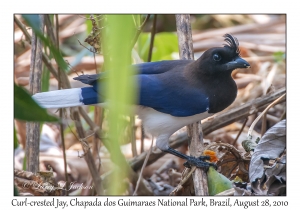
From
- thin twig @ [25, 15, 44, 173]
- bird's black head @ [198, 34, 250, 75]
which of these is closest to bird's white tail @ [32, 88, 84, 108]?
thin twig @ [25, 15, 44, 173]

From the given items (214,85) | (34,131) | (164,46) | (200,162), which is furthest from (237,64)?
(164,46)

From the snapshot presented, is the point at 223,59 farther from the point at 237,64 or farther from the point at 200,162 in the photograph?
the point at 200,162

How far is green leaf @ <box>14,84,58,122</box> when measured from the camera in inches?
63.3

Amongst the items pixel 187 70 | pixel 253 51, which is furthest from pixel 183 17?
pixel 253 51

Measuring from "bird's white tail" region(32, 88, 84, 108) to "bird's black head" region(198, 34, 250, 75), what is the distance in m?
0.89

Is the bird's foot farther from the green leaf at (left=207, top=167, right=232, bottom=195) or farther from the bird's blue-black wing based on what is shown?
the bird's blue-black wing

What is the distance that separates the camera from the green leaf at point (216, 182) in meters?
2.65

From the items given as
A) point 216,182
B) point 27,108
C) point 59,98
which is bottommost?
point 216,182

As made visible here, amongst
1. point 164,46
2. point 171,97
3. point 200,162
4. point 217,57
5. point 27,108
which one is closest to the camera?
point 27,108

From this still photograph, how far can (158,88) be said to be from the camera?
319 cm

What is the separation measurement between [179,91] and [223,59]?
0.40 metres

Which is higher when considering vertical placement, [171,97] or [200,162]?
[171,97]

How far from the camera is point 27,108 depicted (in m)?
1.69

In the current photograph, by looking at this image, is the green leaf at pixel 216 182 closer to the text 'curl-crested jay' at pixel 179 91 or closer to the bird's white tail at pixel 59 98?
the text 'curl-crested jay' at pixel 179 91
